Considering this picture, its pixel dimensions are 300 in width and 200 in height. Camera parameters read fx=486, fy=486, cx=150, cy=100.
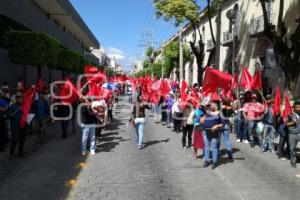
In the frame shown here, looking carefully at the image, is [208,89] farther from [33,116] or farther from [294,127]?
[33,116]

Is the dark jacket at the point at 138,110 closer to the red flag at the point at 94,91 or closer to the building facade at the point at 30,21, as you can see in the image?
the red flag at the point at 94,91

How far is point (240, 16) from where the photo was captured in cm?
3209

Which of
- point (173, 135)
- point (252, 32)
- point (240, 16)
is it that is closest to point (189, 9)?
point (240, 16)

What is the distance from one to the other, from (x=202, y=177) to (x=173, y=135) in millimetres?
6939

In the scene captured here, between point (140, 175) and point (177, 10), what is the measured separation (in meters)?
23.4

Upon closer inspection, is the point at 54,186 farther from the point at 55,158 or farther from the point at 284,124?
Result: the point at 284,124

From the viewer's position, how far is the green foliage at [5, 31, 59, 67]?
18.3 m

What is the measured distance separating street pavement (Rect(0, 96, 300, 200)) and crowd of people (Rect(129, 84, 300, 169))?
32 centimetres

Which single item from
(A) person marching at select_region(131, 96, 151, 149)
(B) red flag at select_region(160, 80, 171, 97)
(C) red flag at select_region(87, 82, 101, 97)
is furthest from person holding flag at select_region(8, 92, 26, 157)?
(B) red flag at select_region(160, 80, 171, 97)

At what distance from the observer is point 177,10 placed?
103ft

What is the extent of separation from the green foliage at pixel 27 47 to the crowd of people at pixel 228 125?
245 inches

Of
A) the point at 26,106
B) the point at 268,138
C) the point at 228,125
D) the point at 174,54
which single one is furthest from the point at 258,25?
the point at 174,54

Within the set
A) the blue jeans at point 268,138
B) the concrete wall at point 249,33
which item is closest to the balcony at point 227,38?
the concrete wall at point 249,33

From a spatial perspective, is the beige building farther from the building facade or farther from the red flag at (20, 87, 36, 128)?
the red flag at (20, 87, 36, 128)
